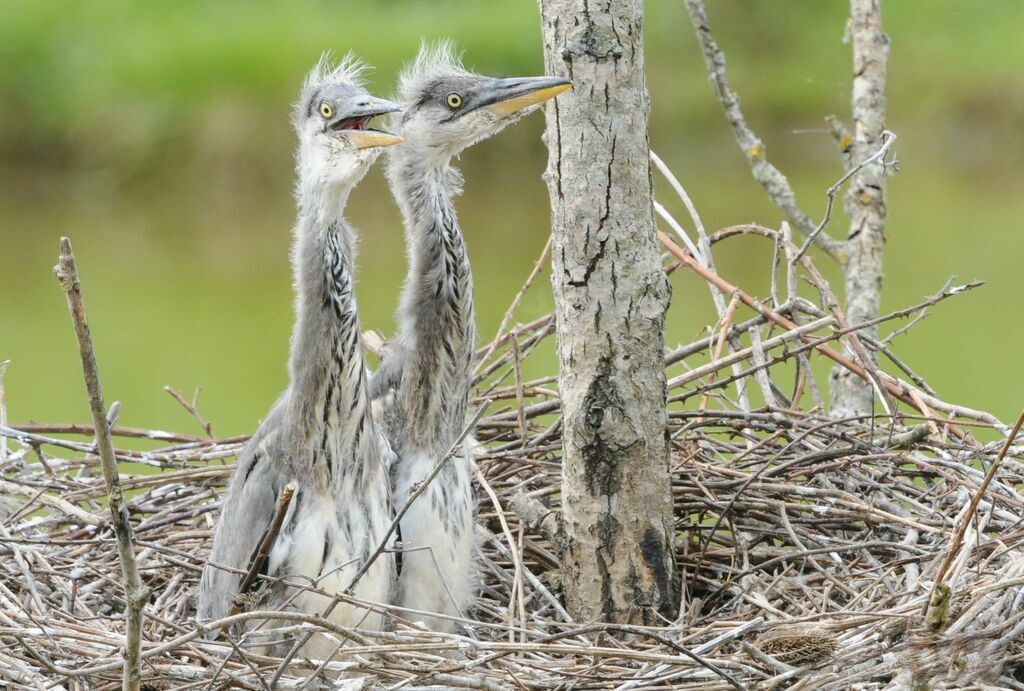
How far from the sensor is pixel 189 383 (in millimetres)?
9750

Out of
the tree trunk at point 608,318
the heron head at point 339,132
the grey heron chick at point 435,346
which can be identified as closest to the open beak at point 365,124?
the heron head at point 339,132

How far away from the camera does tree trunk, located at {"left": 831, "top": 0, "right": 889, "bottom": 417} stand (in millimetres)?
4914

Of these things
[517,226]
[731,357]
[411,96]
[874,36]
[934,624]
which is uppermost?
[517,226]

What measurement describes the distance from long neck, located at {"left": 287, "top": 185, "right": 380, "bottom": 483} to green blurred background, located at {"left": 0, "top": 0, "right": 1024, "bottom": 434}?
15.2 feet

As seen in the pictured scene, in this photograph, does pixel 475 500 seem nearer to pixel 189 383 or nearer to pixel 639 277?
pixel 639 277

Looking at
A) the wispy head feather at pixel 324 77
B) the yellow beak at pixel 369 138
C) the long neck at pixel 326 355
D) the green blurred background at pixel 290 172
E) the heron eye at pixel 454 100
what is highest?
the green blurred background at pixel 290 172

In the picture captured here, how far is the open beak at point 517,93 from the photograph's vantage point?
3432 millimetres

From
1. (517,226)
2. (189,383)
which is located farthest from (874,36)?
(517,226)

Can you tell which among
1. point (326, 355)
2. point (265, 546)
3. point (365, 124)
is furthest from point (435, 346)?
point (265, 546)

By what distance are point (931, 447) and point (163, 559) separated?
2295 millimetres

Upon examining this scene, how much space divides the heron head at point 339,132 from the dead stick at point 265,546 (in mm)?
834

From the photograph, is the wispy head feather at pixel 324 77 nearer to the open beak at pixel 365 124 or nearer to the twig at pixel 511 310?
the open beak at pixel 365 124

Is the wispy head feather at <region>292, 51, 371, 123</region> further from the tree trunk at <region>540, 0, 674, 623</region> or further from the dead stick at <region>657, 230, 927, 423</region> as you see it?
the dead stick at <region>657, 230, 927, 423</region>

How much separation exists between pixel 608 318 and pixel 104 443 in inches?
59.3
